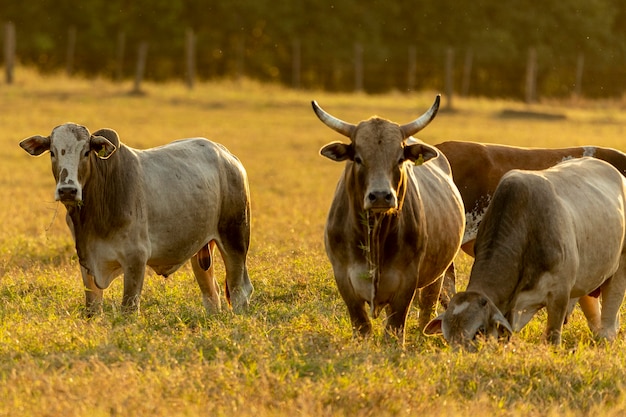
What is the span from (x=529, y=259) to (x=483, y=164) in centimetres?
271

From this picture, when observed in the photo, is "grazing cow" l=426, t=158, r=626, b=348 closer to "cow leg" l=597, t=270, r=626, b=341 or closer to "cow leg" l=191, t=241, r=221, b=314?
"cow leg" l=597, t=270, r=626, b=341

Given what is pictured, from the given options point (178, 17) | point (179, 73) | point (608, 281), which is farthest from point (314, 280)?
point (178, 17)

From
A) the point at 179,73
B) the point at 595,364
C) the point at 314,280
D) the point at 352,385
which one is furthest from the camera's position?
the point at 179,73

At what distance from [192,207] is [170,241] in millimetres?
324

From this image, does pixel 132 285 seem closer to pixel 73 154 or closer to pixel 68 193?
pixel 68 193

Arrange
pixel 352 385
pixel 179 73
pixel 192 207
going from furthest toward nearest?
1. pixel 179 73
2. pixel 192 207
3. pixel 352 385

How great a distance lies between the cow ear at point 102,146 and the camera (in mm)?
7363

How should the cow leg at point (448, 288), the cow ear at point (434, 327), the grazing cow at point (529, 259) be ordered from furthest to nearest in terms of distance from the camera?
the cow leg at point (448, 288)
the cow ear at point (434, 327)
the grazing cow at point (529, 259)

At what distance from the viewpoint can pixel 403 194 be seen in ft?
22.1

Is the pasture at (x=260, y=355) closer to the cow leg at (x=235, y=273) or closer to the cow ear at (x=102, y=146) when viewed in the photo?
the cow leg at (x=235, y=273)

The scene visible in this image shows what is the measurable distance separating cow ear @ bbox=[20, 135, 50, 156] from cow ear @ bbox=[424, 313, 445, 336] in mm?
2807

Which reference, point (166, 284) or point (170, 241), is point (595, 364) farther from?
point (166, 284)

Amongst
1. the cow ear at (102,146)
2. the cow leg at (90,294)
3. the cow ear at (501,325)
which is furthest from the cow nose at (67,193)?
the cow ear at (501,325)

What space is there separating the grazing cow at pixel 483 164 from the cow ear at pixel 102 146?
2.96 meters
